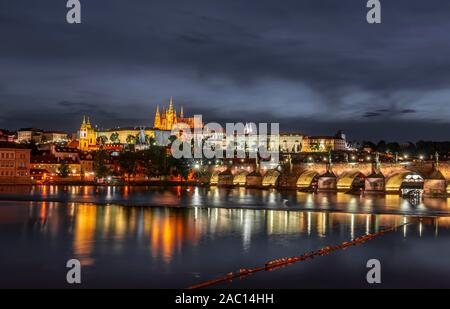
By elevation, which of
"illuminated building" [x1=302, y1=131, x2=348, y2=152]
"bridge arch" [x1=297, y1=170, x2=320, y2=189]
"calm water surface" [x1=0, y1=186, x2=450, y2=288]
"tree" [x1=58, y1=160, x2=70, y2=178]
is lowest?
"calm water surface" [x1=0, y1=186, x2=450, y2=288]

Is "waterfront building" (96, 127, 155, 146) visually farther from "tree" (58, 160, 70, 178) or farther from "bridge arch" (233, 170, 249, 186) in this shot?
"bridge arch" (233, 170, 249, 186)

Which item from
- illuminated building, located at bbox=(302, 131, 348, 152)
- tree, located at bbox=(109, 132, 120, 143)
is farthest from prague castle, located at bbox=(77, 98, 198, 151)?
illuminated building, located at bbox=(302, 131, 348, 152)

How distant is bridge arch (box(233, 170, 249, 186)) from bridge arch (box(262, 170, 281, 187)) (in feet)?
12.9

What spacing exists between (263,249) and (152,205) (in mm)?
20537

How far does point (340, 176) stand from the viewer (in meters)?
65.9

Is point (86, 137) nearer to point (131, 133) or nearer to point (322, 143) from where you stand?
point (131, 133)

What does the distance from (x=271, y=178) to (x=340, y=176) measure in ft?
43.3

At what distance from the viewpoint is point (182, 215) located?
107 feet

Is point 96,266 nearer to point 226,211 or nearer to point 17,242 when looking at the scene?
point 17,242

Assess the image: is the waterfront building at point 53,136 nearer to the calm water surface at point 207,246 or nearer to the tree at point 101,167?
the tree at point 101,167

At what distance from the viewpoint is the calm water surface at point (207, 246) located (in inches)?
606

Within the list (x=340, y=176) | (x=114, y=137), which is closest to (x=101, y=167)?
(x=340, y=176)

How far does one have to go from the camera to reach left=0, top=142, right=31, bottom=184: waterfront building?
225 ft
